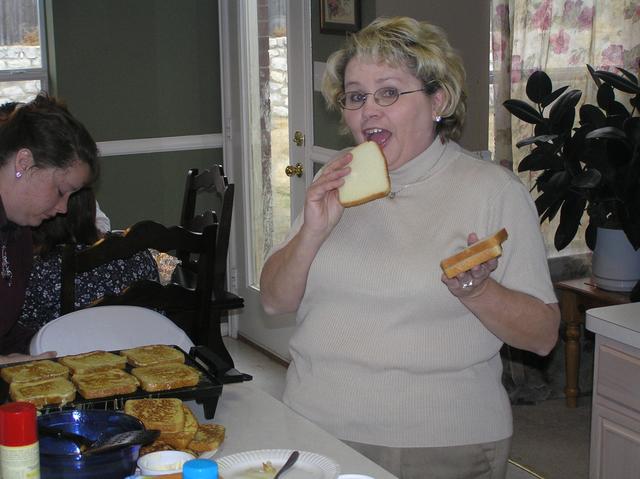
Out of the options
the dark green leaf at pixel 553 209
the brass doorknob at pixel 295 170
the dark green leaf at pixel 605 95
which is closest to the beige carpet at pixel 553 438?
the dark green leaf at pixel 553 209

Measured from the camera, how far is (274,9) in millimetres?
4324

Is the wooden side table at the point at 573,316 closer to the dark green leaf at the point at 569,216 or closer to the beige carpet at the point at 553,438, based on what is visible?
the beige carpet at the point at 553,438

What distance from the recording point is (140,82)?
187 inches

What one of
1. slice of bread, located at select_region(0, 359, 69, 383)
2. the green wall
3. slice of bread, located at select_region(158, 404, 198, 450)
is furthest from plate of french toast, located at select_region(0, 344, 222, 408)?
the green wall

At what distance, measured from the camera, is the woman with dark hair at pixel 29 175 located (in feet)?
6.98

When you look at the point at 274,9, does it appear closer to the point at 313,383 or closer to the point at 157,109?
the point at 157,109

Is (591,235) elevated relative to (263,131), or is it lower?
lower

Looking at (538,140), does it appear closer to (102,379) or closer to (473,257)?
(473,257)

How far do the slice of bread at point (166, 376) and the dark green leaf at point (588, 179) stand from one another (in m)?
1.90

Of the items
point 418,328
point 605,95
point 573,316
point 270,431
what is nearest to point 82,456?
point 270,431

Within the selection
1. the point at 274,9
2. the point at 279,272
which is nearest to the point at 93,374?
the point at 279,272

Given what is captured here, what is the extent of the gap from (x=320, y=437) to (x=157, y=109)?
3.40m

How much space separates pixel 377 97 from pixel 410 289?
38 centimetres

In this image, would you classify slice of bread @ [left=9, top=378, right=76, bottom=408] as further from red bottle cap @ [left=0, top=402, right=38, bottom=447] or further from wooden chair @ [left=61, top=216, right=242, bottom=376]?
wooden chair @ [left=61, top=216, right=242, bottom=376]
